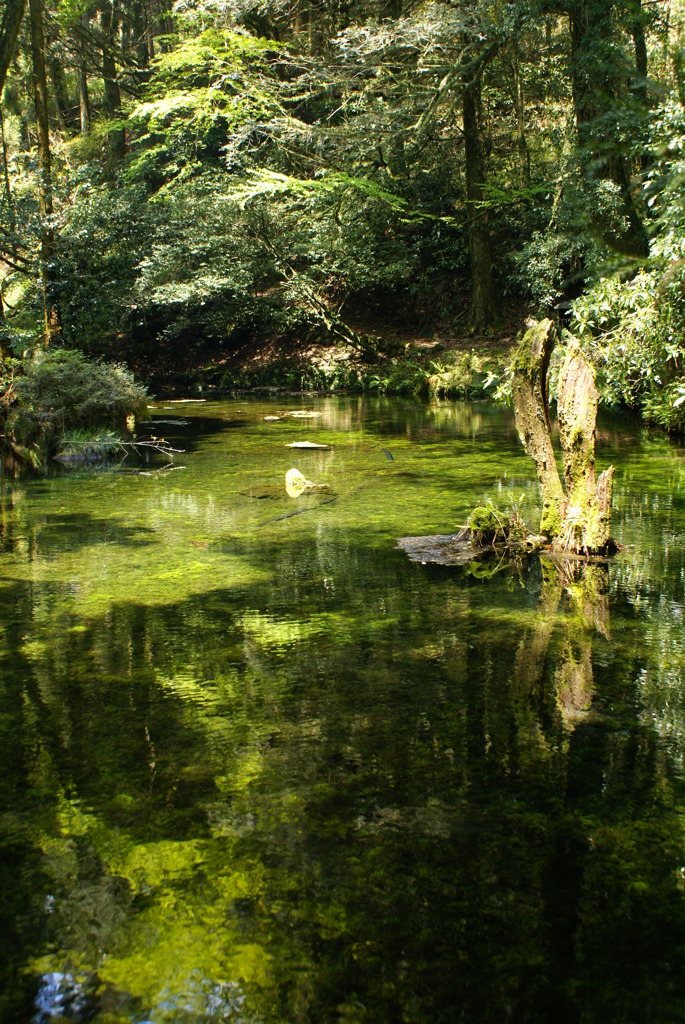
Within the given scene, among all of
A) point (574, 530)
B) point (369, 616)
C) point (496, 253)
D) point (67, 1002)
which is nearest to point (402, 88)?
point (496, 253)

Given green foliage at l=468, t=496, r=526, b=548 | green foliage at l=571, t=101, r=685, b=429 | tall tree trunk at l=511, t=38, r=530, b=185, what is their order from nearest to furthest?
green foliage at l=468, t=496, r=526, b=548, green foliage at l=571, t=101, r=685, b=429, tall tree trunk at l=511, t=38, r=530, b=185

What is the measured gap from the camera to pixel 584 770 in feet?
9.87

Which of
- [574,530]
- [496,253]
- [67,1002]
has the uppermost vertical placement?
[496,253]

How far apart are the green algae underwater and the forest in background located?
10488mm

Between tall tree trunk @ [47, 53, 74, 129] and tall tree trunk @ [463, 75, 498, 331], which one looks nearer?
tall tree trunk @ [463, 75, 498, 331]

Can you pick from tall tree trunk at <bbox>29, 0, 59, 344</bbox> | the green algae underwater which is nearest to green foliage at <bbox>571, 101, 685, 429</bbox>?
the green algae underwater

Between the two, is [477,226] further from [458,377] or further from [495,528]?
[495,528]

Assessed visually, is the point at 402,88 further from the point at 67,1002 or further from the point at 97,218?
the point at 67,1002

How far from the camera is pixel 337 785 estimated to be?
2.94 m

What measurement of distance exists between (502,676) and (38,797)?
1.90 m

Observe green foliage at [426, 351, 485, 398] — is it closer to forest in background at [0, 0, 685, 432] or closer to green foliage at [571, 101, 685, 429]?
forest in background at [0, 0, 685, 432]

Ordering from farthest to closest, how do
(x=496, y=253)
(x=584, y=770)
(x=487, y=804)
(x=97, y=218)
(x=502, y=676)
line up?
(x=496, y=253), (x=97, y=218), (x=502, y=676), (x=584, y=770), (x=487, y=804)

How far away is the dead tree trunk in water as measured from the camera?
5629mm

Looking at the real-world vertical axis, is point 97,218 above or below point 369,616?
above
